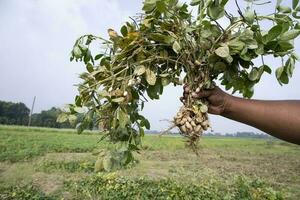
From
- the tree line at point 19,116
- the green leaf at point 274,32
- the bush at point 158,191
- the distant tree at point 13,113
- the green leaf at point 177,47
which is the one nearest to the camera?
the green leaf at point 274,32

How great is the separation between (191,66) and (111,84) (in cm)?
46

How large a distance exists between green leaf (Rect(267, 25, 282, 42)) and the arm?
427mm

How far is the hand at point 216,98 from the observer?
2156 millimetres

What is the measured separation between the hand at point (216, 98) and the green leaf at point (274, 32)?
0.42 meters

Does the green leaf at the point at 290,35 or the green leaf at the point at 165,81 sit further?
the green leaf at the point at 165,81

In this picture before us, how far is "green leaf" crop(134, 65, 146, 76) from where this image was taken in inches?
81.8

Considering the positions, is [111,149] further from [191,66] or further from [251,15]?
[251,15]

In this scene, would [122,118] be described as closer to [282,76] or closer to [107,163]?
[107,163]

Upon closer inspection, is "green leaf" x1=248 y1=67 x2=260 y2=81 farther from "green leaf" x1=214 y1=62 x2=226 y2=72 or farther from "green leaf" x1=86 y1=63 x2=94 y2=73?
"green leaf" x1=86 y1=63 x2=94 y2=73

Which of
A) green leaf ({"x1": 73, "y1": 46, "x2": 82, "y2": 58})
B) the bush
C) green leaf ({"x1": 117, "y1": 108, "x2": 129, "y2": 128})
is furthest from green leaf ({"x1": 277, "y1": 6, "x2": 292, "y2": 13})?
the bush

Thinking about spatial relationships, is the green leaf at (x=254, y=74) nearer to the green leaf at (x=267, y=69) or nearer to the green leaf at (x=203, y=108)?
the green leaf at (x=267, y=69)

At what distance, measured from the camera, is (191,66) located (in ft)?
6.98

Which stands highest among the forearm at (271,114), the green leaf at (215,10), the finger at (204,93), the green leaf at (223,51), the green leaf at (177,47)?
the green leaf at (215,10)

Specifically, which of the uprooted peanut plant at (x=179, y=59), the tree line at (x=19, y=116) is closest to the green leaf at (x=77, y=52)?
the uprooted peanut plant at (x=179, y=59)
